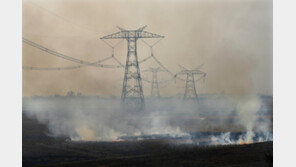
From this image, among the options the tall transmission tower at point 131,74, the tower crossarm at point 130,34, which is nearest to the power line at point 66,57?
the tall transmission tower at point 131,74

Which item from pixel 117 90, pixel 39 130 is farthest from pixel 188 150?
pixel 39 130

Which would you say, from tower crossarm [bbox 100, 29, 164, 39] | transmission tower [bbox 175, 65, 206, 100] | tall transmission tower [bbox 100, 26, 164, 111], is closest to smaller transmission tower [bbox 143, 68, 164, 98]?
tall transmission tower [bbox 100, 26, 164, 111]

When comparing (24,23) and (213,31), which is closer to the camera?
(24,23)

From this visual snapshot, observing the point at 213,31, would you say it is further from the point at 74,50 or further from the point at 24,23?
the point at 24,23

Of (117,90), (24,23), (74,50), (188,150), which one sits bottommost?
(188,150)

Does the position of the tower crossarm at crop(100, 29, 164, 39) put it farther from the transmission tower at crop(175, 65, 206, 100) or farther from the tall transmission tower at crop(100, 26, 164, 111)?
the transmission tower at crop(175, 65, 206, 100)
